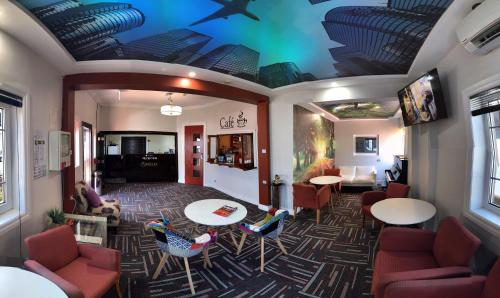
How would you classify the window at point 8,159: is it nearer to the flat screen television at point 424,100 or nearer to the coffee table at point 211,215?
the coffee table at point 211,215

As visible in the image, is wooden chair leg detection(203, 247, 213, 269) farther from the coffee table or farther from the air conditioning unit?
the air conditioning unit

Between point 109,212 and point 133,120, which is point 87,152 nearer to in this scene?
point 133,120

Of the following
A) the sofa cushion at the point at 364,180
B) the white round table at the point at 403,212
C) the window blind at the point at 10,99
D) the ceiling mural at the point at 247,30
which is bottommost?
the sofa cushion at the point at 364,180

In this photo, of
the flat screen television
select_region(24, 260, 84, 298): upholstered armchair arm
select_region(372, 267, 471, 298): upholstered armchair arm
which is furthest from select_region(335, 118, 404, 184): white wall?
select_region(24, 260, 84, 298): upholstered armchair arm

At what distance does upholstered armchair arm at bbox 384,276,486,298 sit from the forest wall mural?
3333mm

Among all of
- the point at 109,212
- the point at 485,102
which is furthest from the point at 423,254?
the point at 109,212

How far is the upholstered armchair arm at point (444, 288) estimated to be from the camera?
1.51 metres

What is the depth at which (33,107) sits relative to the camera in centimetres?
253

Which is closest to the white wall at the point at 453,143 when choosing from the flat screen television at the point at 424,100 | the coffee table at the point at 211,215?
the flat screen television at the point at 424,100

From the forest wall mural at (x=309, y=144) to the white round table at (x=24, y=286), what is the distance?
4.15 m

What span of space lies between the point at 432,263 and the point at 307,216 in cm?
267

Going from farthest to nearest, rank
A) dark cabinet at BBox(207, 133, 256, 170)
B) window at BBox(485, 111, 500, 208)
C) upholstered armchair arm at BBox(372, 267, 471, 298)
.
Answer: dark cabinet at BBox(207, 133, 256, 170) → window at BBox(485, 111, 500, 208) → upholstered armchair arm at BBox(372, 267, 471, 298)

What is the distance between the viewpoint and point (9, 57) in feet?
6.95

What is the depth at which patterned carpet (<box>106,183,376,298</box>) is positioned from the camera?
2.39m
